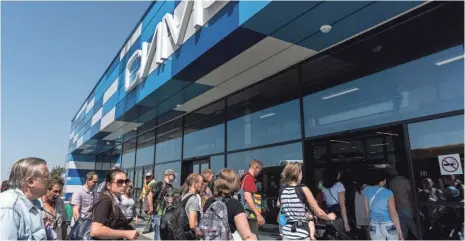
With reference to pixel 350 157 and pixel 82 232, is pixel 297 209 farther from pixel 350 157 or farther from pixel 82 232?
pixel 350 157

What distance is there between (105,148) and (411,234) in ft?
48.5

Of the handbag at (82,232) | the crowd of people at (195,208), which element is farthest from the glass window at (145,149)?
the handbag at (82,232)

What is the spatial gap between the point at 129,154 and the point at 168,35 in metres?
8.36

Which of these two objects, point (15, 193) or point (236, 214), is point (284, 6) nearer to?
point (236, 214)

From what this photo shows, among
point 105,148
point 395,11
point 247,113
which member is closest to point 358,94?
point 395,11

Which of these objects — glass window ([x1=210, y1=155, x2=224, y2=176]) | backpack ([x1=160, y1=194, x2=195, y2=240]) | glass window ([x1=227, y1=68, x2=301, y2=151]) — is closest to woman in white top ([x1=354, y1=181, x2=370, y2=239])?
glass window ([x1=227, y1=68, x2=301, y2=151])

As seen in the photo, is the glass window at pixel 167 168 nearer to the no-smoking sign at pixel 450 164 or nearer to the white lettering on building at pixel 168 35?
the white lettering on building at pixel 168 35

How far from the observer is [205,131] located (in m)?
8.20

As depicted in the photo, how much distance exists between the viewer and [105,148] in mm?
15859

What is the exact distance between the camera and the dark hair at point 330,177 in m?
5.05

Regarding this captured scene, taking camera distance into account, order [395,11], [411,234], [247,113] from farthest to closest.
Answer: [247,113] < [411,234] < [395,11]

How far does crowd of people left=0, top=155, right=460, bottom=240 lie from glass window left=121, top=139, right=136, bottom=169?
7.85 m

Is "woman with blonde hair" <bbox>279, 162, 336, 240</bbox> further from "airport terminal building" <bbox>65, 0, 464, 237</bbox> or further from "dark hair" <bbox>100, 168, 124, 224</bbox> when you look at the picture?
"airport terminal building" <bbox>65, 0, 464, 237</bbox>

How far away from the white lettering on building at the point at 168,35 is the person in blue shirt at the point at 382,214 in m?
3.37
